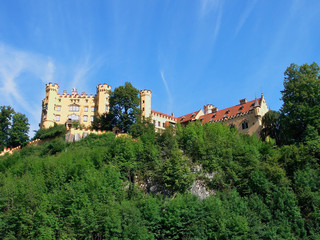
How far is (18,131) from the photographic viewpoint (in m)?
62.1

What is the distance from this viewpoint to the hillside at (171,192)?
2631 cm

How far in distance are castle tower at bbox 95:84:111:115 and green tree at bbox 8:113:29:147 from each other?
1393cm

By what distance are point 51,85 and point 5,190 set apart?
4010cm

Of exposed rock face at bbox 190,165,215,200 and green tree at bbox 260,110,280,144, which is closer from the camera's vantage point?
exposed rock face at bbox 190,165,215,200

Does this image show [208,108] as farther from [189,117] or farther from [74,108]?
[74,108]

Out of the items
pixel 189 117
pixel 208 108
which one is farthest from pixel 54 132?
pixel 208 108

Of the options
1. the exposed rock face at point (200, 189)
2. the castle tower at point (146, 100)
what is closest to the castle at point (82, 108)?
the castle tower at point (146, 100)

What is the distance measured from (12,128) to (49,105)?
8054 millimetres

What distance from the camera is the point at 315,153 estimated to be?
34.7 meters

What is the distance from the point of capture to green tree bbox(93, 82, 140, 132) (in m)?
56.9

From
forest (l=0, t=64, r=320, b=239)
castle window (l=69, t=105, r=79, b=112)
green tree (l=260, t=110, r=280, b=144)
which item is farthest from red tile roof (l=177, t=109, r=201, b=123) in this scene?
forest (l=0, t=64, r=320, b=239)

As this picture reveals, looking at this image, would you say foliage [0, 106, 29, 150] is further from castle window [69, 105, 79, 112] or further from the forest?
the forest

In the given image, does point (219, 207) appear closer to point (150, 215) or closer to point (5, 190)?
point (150, 215)

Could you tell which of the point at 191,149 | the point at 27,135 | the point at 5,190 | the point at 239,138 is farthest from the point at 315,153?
the point at 27,135
